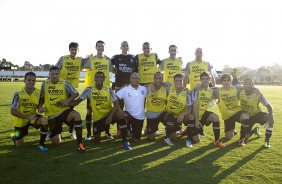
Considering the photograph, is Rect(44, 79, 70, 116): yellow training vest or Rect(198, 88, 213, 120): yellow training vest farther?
Rect(198, 88, 213, 120): yellow training vest

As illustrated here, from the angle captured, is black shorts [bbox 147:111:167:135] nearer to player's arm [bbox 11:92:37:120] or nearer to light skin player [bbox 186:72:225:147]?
light skin player [bbox 186:72:225:147]

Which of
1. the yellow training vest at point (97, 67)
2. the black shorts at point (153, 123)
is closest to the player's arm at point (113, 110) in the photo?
the black shorts at point (153, 123)

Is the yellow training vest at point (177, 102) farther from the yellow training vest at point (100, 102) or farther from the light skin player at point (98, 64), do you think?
the light skin player at point (98, 64)

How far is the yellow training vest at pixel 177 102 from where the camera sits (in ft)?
23.3

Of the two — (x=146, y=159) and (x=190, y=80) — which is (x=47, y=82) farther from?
(x=190, y=80)

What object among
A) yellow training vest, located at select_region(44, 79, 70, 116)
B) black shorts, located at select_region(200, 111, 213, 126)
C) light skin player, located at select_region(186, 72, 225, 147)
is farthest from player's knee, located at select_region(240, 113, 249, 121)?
yellow training vest, located at select_region(44, 79, 70, 116)

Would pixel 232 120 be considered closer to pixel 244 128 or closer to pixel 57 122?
pixel 244 128

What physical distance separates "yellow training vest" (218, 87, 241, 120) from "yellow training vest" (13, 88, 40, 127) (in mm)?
4557

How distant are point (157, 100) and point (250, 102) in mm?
2349

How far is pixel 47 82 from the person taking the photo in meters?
6.59

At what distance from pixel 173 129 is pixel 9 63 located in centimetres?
12494

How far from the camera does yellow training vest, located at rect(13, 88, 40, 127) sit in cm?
631

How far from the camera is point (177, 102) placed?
281 inches

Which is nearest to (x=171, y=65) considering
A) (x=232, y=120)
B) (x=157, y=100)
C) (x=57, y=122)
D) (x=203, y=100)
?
(x=157, y=100)
